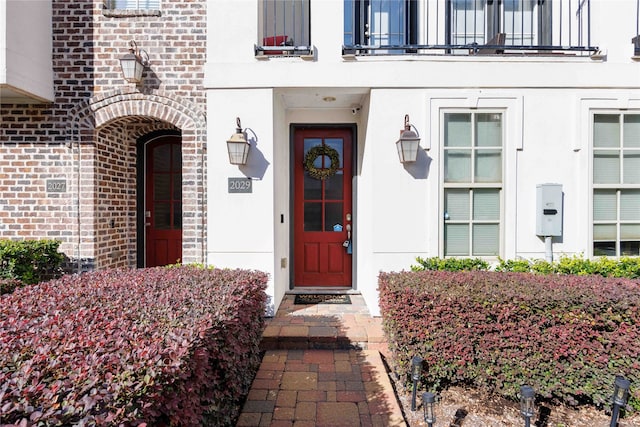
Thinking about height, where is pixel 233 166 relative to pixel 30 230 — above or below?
above

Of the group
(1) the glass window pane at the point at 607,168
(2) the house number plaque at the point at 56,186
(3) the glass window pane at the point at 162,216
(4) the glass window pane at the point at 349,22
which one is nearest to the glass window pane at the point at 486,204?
(1) the glass window pane at the point at 607,168

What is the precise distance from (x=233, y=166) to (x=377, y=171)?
1750mm

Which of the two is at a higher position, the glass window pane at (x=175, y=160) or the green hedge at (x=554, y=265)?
the glass window pane at (x=175, y=160)

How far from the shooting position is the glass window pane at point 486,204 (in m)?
4.13

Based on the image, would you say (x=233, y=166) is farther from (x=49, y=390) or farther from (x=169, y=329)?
(x=49, y=390)

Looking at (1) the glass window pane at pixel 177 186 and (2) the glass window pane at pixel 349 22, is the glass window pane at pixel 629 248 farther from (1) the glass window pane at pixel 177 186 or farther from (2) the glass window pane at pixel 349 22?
(1) the glass window pane at pixel 177 186

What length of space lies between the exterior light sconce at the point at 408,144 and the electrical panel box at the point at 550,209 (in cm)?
154

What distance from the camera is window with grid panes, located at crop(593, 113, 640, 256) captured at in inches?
161

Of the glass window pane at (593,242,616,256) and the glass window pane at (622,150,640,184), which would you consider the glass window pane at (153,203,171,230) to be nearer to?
the glass window pane at (593,242,616,256)

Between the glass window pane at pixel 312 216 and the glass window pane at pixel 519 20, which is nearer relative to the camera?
the glass window pane at pixel 519 20

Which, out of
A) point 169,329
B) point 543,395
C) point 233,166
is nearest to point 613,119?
point 543,395

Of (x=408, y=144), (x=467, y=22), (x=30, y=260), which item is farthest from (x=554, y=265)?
(x=30, y=260)

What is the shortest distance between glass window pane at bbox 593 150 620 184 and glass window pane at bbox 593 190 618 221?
0.14 metres

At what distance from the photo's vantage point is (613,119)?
4.11 meters
